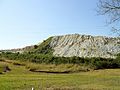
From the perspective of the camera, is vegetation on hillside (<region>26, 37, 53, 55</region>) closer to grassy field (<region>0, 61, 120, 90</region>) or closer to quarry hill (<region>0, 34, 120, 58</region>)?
quarry hill (<region>0, 34, 120, 58</region>)

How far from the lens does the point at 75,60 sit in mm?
111312

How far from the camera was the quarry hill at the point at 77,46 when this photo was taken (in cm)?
13738

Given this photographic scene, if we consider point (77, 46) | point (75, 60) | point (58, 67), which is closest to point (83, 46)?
point (77, 46)

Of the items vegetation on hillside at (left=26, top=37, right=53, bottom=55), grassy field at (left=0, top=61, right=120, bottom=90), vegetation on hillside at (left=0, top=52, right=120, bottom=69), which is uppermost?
vegetation on hillside at (left=26, top=37, right=53, bottom=55)

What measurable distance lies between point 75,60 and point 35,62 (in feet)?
40.5

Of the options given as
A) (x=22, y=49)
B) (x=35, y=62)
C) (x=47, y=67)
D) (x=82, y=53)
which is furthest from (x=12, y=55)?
(x=22, y=49)

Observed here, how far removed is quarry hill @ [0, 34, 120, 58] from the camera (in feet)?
451

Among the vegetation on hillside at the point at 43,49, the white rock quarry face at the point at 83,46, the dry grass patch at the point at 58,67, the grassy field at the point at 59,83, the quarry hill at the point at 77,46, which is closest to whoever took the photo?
the grassy field at the point at 59,83

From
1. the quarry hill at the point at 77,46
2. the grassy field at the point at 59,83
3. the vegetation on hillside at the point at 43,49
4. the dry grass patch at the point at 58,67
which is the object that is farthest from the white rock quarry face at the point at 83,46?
the grassy field at the point at 59,83

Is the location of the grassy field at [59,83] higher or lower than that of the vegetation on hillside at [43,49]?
lower

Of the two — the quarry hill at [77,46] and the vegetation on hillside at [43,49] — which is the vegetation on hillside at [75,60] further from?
the vegetation on hillside at [43,49]

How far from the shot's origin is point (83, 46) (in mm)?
144750

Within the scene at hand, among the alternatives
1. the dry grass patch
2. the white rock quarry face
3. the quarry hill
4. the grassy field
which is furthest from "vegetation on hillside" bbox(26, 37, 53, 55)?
the grassy field

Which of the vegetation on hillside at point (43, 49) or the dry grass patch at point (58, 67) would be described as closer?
the dry grass patch at point (58, 67)
